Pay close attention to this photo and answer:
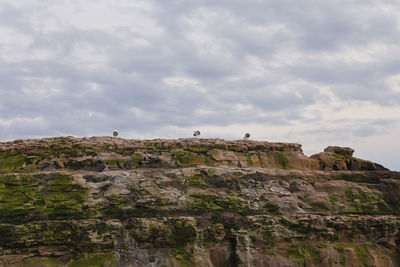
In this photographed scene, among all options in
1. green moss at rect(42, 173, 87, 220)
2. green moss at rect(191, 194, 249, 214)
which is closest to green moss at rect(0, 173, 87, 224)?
green moss at rect(42, 173, 87, 220)

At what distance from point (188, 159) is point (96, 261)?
6102 mm

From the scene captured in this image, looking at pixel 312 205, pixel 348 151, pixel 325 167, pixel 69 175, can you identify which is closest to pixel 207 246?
pixel 312 205

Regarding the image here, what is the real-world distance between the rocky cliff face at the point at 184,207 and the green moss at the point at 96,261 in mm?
39

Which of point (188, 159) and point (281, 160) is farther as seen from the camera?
point (281, 160)

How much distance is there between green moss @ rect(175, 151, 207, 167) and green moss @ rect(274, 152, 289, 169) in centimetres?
375

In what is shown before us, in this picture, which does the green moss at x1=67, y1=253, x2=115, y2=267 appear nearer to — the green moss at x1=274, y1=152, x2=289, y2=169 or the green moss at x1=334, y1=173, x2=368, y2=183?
the green moss at x1=274, y1=152, x2=289, y2=169

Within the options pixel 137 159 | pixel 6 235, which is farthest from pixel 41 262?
pixel 137 159

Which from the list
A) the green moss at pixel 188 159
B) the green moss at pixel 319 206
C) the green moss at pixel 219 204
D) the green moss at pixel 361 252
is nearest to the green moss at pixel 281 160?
the green moss at pixel 319 206

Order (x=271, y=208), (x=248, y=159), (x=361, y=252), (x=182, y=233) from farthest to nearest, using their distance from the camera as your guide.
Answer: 1. (x=248, y=159)
2. (x=361, y=252)
3. (x=271, y=208)
4. (x=182, y=233)

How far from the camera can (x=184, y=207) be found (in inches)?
693

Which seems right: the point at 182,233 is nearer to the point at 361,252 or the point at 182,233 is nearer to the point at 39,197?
the point at 39,197

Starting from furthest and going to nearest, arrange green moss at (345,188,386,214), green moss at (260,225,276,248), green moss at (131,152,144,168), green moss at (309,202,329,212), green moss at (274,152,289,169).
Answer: green moss at (274,152,289,169) → green moss at (345,188,386,214) → green moss at (309,202,329,212) → green moss at (131,152,144,168) → green moss at (260,225,276,248)

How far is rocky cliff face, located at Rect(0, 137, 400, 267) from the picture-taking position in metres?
16.2

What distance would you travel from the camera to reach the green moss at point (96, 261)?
51.9ft
